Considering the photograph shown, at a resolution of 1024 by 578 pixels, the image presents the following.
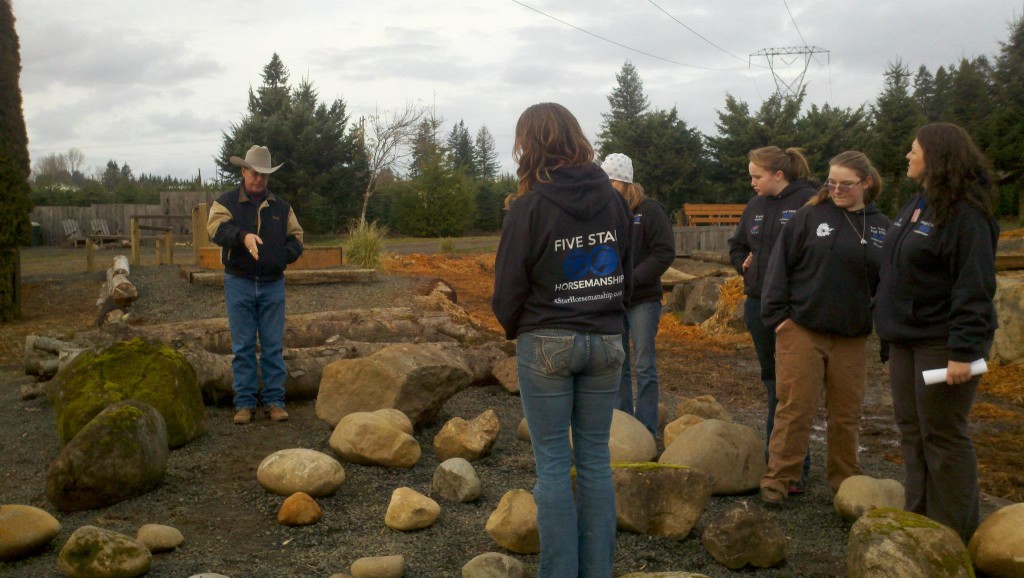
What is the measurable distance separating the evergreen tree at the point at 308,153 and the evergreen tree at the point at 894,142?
20099 mm

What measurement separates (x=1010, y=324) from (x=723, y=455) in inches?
245

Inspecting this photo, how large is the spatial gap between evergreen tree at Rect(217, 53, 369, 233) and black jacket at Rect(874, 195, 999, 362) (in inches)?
1253

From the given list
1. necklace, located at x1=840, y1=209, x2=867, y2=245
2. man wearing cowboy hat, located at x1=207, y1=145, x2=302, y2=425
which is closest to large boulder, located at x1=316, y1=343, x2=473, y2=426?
man wearing cowboy hat, located at x1=207, y1=145, x2=302, y2=425

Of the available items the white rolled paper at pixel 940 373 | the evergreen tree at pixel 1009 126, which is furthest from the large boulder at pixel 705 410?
the evergreen tree at pixel 1009 126

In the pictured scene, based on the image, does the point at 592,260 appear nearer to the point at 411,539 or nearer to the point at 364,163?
the point at 411,539

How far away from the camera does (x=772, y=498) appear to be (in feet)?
15.4

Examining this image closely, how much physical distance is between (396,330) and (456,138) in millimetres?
69178

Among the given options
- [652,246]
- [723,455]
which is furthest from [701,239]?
[723,455]

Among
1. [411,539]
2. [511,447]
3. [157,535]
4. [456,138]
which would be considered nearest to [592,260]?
[411,539]

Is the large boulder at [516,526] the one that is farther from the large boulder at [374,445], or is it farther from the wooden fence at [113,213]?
the wooden fence at [113,213]

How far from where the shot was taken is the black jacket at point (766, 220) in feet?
16.9

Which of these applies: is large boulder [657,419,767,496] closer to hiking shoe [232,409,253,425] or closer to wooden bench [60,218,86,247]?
hiking shoe [232,409,253,425]

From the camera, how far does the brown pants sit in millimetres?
4609

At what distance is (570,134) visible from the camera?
10.9 feet
